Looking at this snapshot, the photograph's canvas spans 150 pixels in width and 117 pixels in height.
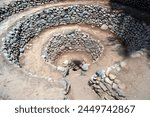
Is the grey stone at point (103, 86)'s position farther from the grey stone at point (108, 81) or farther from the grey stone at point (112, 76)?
the grey stone at point (112, 76)

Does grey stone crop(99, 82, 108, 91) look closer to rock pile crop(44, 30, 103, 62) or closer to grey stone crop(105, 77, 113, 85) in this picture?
grey stone crop(105, 77, 113, 85)

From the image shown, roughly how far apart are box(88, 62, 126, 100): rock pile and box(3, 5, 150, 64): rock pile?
321 centimetres

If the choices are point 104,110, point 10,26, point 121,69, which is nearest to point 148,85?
point 121,69

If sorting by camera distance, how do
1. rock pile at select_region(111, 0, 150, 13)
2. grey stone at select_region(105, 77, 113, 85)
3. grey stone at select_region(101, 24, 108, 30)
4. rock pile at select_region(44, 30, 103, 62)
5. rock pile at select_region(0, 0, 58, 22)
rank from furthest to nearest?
1. grey stone at select_region(101, 24, 108, 30)
2. rock pile at select_region(111, 0, 150, 13)
3. rock pile at select_region(44, 30, 103, 62)
4. rock pile at select_region(0, 0, 58, 22)
5. grey stone at select_region(105, 77, 113, 85)

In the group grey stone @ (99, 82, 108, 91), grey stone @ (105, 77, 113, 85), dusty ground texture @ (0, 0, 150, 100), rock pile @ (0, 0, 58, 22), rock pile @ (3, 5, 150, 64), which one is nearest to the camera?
dusty ground texture @ (0, 0, 150, 100)

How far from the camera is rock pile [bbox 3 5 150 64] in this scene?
13.9 m

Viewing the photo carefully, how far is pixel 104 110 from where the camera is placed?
361 inches

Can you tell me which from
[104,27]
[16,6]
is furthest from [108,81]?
[16,6]

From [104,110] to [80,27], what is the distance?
7474 mm

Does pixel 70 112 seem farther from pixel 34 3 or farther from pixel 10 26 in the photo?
pixel 34 3

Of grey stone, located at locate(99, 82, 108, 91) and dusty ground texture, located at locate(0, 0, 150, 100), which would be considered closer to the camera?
dusty ground texture, located at locate(0, 0, 150, 100)

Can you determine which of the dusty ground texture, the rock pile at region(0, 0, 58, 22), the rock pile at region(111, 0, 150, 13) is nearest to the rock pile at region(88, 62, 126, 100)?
the dusty ground texture

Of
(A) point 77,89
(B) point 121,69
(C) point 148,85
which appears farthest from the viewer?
(A) point 77,89

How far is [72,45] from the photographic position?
15344 mm
